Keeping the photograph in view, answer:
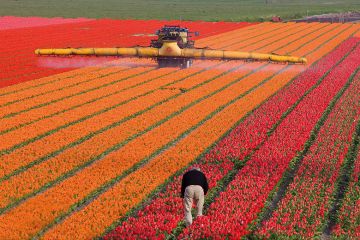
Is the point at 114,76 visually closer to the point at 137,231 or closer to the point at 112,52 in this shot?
the point at 112,52

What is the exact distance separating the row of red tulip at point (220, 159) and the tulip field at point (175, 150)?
54 millimetres

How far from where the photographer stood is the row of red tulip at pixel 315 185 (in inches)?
561

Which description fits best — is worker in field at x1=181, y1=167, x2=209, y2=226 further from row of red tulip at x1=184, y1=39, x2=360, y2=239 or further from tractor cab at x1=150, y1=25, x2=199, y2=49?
tractor cab at x1=150, y1=25, x2=199, y2=49

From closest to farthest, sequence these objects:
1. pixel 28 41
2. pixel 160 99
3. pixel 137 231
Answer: pixel 137 231 < pixel 160 99 < pixel 28 41

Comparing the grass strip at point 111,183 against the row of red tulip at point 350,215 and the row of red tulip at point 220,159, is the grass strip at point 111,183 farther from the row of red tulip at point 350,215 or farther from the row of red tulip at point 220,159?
the row of red tulip at point 350,215

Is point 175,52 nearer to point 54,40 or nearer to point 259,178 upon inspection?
point 259,178

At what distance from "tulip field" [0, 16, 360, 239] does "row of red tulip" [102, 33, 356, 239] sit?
54 millimetres

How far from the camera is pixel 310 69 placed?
1577 inches

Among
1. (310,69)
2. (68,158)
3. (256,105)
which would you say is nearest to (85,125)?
(68,158)

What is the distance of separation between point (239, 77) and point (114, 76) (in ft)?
26.0

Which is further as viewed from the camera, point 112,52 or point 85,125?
point 112,52

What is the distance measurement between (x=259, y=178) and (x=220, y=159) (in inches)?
96.5

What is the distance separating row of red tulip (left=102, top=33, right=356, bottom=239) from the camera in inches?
555

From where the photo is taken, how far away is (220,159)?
19781 millimetres
